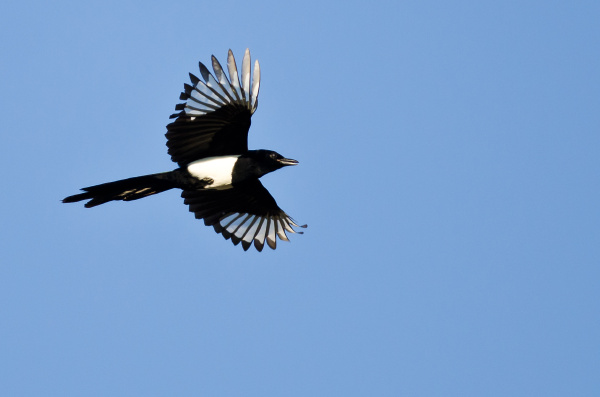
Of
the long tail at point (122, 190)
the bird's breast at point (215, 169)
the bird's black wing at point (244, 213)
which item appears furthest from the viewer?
the bird's black wing at point (244, 213)

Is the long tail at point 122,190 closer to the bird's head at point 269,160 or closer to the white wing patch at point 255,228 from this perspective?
the bird's head at point 269,160

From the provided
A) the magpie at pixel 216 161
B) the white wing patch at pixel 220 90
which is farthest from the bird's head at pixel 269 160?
the white wing patch at pixel 220 90

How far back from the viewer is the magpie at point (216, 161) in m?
7.64

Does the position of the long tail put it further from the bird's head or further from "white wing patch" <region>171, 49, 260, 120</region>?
the bird's head

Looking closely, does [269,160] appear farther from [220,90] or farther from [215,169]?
[220,90]

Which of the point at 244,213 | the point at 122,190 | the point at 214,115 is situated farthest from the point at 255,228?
the point at 122,190

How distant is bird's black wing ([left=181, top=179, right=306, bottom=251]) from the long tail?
72 cm

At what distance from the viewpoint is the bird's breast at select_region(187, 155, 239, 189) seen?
7914 millimetres

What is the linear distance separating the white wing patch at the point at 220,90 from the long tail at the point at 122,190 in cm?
59

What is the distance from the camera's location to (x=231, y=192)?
8516mm

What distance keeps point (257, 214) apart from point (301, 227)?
1.50ft

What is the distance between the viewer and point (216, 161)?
7.96m

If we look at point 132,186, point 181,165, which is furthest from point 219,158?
point 132,186

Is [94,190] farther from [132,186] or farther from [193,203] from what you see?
[193,203]
